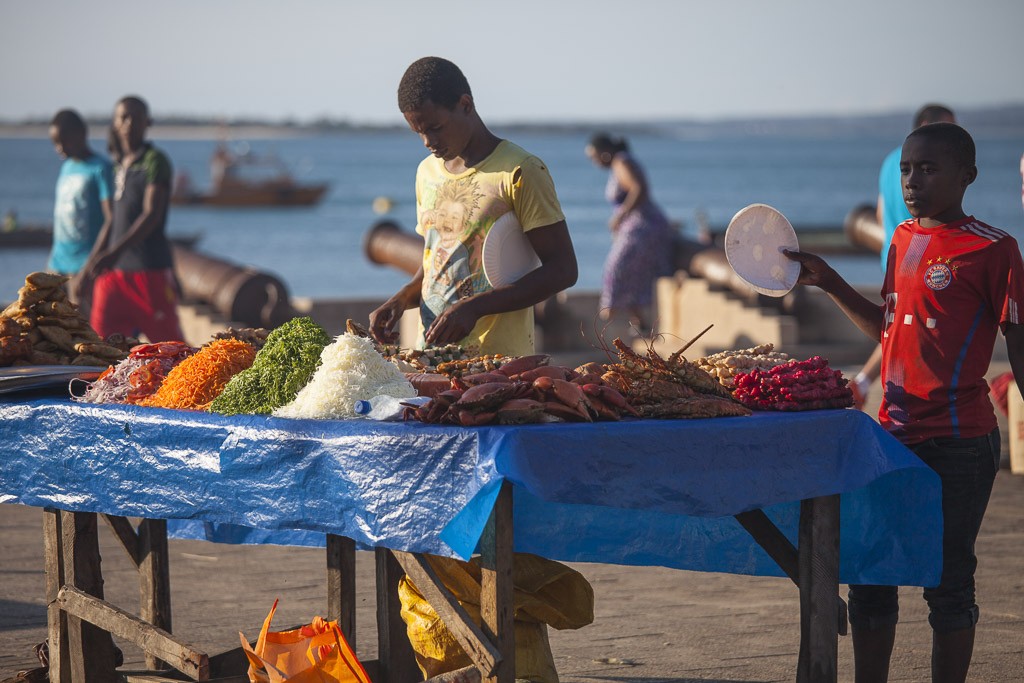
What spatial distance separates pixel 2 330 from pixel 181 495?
126 centimetres

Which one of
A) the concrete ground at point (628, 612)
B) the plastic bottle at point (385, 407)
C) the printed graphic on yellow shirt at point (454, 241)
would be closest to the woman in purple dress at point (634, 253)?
the concrete ground at point (628, 612)

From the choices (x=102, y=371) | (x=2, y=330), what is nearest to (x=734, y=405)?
(x=102, y=371)

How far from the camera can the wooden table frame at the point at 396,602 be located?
3.82 meters

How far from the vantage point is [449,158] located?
5.02 metres

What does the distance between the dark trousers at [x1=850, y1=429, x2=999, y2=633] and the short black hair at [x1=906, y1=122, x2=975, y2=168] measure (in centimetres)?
79

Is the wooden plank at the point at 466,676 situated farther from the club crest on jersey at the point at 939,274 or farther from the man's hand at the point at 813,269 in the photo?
Answer: the club crest on jersey at the point at 939,274

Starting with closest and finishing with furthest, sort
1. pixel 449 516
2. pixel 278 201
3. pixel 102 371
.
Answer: pixel 449 516 < pixel 102 371 < pixel 278 201

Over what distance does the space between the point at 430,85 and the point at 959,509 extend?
2079mm

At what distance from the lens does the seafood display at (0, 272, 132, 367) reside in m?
5.16

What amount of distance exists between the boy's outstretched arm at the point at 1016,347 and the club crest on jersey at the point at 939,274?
21 cm

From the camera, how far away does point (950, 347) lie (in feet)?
14.0

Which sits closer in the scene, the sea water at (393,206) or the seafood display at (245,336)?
the seafood display at (245,336)

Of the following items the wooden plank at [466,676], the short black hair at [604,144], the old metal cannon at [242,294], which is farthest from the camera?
the old metal cannon at [242,294]

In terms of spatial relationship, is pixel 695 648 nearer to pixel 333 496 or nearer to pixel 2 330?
pixel 333 496
